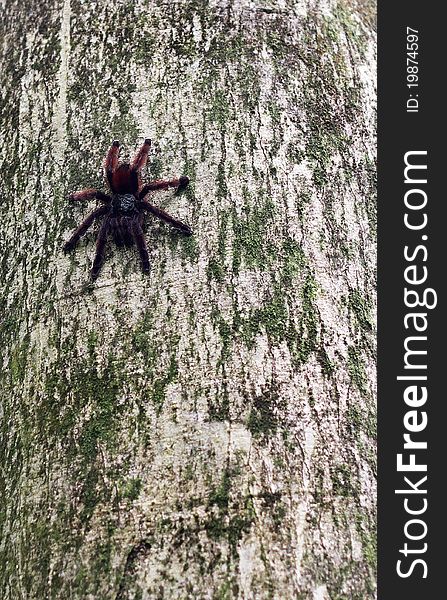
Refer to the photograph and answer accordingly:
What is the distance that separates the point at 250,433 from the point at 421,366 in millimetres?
855

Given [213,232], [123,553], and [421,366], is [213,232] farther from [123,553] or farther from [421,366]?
[123,553]

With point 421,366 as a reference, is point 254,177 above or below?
above

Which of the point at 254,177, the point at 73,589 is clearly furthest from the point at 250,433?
the point at 254,177

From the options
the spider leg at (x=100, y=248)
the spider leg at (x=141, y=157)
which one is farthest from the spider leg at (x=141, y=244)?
the spider leg at (x=141, y=157)

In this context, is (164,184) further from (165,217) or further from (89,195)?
(89,195)

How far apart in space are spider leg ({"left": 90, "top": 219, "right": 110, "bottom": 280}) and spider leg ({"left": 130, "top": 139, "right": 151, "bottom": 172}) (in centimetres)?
24

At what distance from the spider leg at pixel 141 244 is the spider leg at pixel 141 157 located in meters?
0.22

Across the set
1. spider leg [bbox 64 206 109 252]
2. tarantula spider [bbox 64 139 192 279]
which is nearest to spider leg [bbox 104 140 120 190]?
tarantula spider [bbox 64 139 192 279]

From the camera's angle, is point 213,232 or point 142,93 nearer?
point 213,232

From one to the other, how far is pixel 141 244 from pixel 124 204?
0.62 feet

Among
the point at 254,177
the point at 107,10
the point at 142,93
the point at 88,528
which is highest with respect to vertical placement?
the point at 107,10

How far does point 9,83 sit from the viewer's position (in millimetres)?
3707

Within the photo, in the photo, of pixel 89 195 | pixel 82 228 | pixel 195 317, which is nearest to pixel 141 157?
pixel 89 195

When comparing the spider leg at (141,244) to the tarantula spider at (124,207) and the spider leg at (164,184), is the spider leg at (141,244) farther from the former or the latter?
the spider leg at (164,184)
